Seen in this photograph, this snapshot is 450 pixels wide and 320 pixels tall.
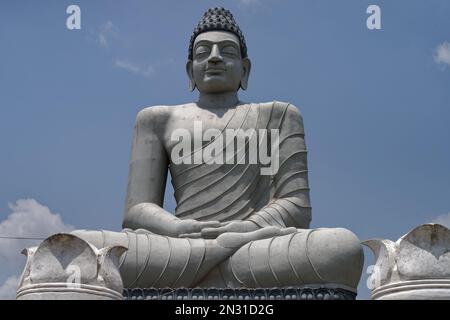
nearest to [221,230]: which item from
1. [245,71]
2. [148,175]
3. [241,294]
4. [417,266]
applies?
[241,294]

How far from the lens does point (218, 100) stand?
428 inches

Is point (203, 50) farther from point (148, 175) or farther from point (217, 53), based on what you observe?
point (148, 175)

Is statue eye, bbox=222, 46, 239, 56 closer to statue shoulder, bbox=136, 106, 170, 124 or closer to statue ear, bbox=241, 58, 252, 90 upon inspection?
statue ear, bbox=241, 58, 252, 90

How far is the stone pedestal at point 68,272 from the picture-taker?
257 inches

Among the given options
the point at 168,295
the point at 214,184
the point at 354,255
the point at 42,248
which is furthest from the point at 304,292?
the point at 42,248

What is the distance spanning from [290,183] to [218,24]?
195 cm

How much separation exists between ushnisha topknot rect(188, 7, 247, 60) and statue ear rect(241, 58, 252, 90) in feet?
0.22

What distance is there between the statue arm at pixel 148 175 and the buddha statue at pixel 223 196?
0.03 ft

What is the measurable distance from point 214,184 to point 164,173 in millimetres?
658

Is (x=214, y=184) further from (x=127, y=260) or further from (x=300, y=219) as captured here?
(x=127, y=260)

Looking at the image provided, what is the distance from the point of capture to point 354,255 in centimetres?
872

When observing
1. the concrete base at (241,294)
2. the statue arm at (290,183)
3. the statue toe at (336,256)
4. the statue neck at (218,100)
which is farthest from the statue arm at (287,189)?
the statue toe at (336,256)
